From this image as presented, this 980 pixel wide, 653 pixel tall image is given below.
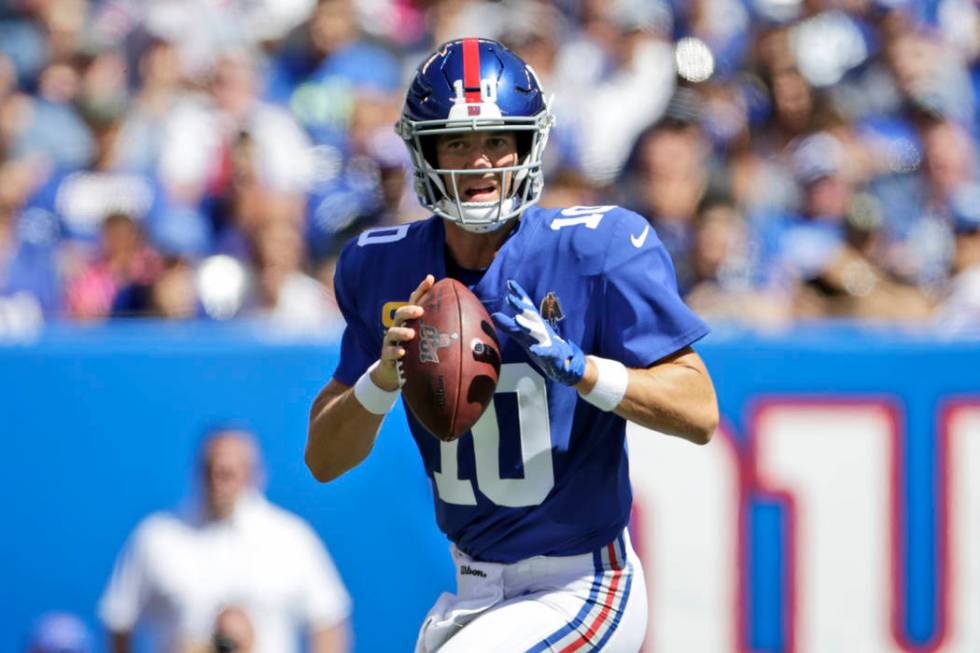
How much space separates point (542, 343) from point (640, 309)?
1.06 feet

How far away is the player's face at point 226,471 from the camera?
505cm

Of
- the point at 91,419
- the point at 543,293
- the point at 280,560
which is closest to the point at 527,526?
the point at 543,293

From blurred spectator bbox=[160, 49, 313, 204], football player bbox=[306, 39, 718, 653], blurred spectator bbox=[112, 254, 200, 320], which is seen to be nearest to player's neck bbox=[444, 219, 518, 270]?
football player bbox=[306, 39, 718, 653]

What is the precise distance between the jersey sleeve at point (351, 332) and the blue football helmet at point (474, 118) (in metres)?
0.27

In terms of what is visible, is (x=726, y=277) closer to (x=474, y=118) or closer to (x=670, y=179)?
(x=670, y=179)

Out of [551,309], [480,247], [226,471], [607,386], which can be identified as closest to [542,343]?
[607,386]

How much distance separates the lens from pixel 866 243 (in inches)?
252

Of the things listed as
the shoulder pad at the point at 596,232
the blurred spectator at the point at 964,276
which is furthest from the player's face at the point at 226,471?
the blurred spectator at the point at 964,276

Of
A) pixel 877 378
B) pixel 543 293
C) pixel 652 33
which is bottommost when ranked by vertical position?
pixel 877 378

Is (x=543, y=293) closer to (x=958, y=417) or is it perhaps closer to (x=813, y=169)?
(x=958, y=417)

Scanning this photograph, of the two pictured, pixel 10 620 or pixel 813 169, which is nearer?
pixel 10 620

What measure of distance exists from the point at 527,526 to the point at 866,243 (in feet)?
11.7

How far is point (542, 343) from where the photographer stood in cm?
288

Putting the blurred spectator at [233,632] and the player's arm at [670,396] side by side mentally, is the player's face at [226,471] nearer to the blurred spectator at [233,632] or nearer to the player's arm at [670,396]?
the blurred spectator at [233,632]
